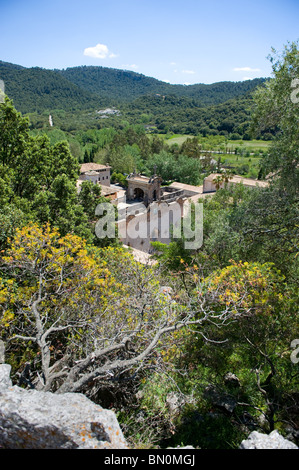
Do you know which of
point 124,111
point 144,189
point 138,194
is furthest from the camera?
point 124,111

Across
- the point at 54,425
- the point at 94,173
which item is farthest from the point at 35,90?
the point at 54,425

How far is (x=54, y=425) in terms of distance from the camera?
3.98 m

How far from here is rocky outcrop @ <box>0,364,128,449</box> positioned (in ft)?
13.0

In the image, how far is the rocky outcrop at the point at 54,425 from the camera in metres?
3.97

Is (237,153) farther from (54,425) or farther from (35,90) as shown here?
(35,90)

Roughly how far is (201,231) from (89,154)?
168 ft

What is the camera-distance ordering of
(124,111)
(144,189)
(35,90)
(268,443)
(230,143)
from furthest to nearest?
(124,111)
(35,90)
(230,143)
(144,189)
(268,443)

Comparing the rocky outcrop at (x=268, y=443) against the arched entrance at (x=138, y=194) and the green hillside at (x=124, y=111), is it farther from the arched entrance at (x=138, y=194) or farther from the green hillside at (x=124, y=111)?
the green hillside at (x=124, y=111)

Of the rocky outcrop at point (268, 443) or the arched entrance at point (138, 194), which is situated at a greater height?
the arched entrance at point (138, 194)

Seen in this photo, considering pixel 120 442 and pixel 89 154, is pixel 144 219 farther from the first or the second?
pixel 89 154

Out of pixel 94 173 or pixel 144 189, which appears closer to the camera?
pixel 144 189

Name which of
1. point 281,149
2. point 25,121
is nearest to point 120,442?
point 281,149

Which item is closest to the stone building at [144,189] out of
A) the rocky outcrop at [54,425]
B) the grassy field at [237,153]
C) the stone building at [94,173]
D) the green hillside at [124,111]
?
the stone building at [94,173]

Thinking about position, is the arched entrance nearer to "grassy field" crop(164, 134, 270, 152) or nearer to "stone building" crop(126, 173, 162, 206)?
"stone building" crop(126, 173, 162, 206)
